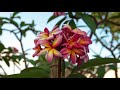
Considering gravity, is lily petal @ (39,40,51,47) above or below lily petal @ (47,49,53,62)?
above

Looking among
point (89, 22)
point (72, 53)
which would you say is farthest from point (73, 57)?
point (89, 22)

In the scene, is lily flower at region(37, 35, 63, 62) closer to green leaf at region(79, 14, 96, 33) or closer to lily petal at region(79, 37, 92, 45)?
lily petal at region(79, 37, 92, 45)

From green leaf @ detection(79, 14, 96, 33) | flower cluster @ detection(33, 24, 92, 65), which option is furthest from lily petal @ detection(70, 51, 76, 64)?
green leaf @ detection(79, 14, 96, 33)

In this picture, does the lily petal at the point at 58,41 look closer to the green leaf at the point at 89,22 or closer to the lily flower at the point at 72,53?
the lily flower at the point at 72,53

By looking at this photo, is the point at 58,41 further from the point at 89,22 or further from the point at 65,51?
the point at 89,22

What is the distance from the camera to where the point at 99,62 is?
2.84ft

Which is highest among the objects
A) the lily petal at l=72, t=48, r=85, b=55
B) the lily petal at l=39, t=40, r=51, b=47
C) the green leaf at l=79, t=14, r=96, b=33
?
the green leaf at l=79, t=14, r=96, b=33

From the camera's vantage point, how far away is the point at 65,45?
814mm

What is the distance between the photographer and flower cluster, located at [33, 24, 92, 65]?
2.63ft

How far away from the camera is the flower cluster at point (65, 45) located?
801 millimetres

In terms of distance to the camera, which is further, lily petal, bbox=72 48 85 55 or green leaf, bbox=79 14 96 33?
green leaf, bbox=79 14 96 33
